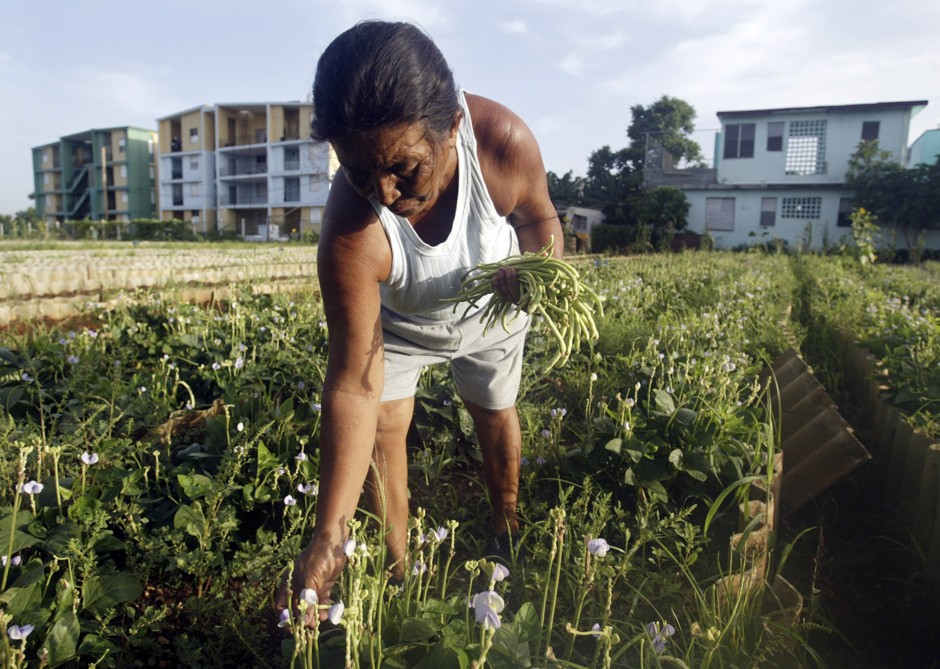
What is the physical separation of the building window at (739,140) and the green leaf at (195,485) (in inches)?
1164

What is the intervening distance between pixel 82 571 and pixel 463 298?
1.13 meters

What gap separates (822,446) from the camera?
2764 mm

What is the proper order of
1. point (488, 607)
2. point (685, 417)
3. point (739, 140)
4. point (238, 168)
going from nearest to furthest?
1. point (488, 607)
2. point (685, 417)
3. point (739, 140)
4. point (238, 168)

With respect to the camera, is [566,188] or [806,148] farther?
[566,188]

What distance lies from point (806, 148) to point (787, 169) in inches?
42.2

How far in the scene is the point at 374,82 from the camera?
131 centimetres

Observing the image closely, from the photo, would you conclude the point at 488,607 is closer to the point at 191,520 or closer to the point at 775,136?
the point at 191,520

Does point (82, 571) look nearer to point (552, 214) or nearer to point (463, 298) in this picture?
point (463, 298)

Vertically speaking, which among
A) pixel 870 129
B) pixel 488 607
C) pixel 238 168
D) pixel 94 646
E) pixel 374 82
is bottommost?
pixel 94 646

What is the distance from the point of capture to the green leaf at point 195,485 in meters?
1.88

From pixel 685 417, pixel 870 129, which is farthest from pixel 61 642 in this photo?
pixel 870 129

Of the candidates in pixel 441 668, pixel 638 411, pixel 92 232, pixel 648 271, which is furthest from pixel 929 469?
pixel 92 232

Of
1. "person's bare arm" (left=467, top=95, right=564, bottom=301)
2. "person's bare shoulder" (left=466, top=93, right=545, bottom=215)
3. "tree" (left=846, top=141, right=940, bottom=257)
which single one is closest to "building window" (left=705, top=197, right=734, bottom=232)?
"tree" (left=846, top=141, right=940, bottom=257)

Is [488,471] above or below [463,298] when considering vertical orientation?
below
